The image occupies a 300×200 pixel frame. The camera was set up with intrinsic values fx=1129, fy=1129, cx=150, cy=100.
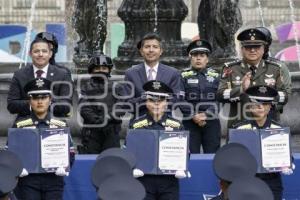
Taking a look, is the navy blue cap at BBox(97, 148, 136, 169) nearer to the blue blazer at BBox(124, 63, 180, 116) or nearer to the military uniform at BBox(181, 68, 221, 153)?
the blue blazer at BBox(124, 63, 180, 116)

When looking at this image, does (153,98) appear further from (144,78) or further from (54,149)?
(144,78)

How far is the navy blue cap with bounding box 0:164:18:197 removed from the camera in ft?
25.6

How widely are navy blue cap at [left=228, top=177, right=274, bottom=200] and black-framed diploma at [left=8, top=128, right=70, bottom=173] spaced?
7.22ft

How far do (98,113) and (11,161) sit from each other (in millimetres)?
2981

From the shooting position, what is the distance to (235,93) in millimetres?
9781

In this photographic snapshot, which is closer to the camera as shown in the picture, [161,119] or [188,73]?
[161,119]

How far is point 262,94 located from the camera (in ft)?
29.9

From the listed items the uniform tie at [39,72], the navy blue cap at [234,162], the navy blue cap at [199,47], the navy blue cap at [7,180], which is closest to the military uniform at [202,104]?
the navy blue cap at [199,47]

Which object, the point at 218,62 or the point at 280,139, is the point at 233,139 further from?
the point at 218,62

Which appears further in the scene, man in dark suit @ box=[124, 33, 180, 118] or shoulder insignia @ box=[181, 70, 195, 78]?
shoulder insignia @ box=[181, 70, 195, 78]

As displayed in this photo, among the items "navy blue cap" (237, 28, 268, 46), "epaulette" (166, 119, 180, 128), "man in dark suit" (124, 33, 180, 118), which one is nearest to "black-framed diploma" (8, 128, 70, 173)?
"epaulette" (166, 119, 180, 128)

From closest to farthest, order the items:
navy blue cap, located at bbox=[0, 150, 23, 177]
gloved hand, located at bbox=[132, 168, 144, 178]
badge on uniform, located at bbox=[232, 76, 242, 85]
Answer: navy blue cap, located at bbox=[0, 150, 23, 177] → gloved hand, located at bbox=[132, 168, 144, 178] → badge on uniform, located at bbox=[232, 76, 242, 85]

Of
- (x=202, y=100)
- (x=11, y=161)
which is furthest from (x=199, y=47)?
(x=11, y=161)

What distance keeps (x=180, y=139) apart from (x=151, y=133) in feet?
0.79
